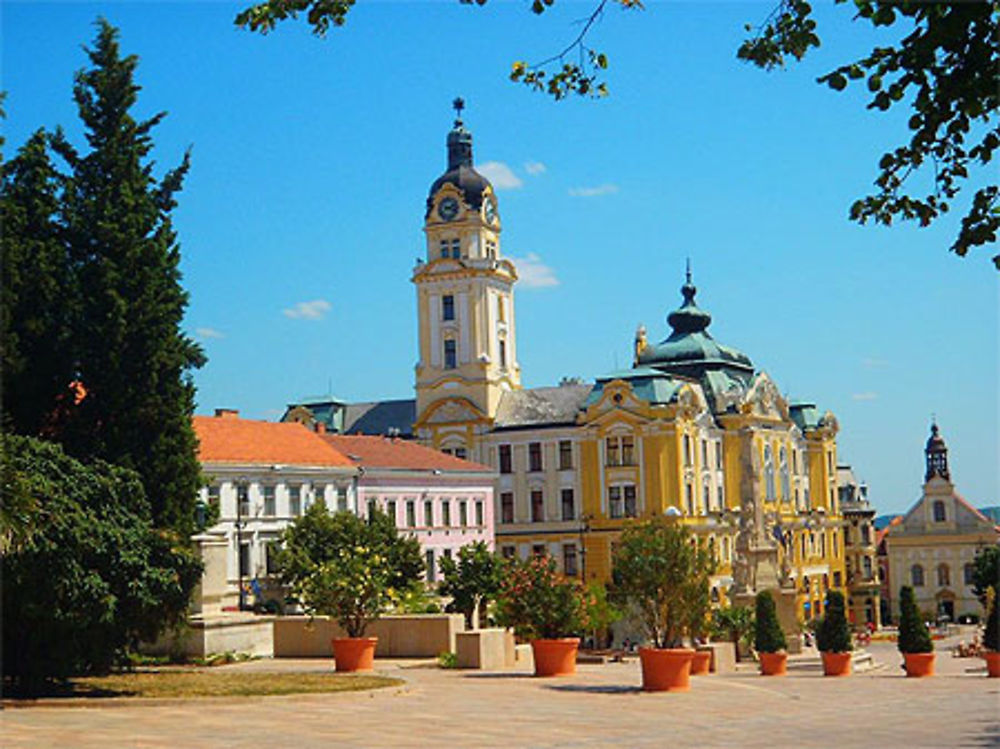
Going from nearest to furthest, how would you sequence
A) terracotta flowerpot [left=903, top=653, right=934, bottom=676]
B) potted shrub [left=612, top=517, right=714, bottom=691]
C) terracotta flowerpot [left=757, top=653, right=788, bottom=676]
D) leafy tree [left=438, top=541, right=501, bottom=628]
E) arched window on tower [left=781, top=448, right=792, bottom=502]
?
potted shrub [left=612, top=517, right=714, bottom=691] < terracotta flowerpot [left=903, top=653, right=934, bottom=676] < terracotta flowerpot [left=757, top=653, right=788, bottom=676] < leafy tree [left=438, top=541, right=501, bottom=628] < arched window on tower [left=781, top=448, right=792, bottom=502]

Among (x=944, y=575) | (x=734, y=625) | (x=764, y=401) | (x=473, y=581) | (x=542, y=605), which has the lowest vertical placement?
(x=734, y=625)

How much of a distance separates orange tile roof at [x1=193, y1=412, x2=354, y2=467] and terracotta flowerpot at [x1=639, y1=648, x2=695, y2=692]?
3382 cm

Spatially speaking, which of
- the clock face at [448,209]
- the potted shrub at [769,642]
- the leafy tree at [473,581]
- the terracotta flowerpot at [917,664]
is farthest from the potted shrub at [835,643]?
the clock face at [448,209]

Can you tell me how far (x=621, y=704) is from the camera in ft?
61.2

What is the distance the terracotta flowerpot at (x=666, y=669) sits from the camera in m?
20.9

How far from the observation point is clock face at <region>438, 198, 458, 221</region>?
8156cm

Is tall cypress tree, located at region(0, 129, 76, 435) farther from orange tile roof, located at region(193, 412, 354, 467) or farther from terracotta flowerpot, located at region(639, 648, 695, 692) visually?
orange tile roof, located at region(193, 412, 354, 467)

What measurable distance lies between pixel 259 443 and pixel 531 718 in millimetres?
42826

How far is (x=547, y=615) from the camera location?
75.0 ft

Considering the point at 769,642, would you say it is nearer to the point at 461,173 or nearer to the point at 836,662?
the point at 836,662

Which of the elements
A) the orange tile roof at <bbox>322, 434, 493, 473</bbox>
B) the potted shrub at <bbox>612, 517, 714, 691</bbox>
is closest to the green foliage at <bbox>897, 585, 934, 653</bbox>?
the potted shrub at <bbox>612, 517, 714, 691</bbox>

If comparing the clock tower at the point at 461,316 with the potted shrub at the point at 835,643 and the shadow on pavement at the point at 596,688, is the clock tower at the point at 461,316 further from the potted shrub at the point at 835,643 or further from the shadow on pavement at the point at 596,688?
the shadow on pavement at the point at 596,688

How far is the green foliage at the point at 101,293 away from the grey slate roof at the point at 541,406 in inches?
2062

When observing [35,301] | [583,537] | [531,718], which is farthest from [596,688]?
[583,537]
